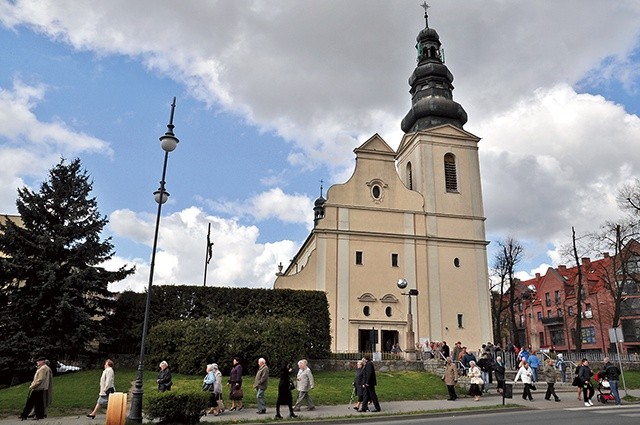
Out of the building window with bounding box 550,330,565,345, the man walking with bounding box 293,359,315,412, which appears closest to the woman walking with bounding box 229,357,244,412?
the man walking with bounding box 293,359,315,412

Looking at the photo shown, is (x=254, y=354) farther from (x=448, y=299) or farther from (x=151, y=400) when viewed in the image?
(x=448, y=299)

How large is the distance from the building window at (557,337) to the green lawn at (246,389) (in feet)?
155

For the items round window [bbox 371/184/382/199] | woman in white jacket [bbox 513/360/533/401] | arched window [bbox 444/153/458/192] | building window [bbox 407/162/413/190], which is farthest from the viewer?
building window [bbox 407/162/413/190]

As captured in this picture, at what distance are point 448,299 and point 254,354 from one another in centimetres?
2004

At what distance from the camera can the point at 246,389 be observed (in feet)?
Result: 63.0

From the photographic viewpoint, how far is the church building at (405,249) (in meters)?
36.8

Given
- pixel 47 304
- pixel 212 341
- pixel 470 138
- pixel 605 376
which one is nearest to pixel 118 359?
pixel 47 304

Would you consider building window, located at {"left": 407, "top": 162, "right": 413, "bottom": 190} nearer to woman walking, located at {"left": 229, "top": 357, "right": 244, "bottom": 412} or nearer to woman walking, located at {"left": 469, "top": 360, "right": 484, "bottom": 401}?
woman walking, located at {"left": 469, "top": 360, "right": 484, "bottom": 401}

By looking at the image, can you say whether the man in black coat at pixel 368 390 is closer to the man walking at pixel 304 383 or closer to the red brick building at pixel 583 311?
the man walking at pixel 304 383

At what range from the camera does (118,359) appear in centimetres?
2655

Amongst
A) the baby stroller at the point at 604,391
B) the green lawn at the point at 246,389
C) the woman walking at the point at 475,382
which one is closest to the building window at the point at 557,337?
the green lawn at the point at 246,389

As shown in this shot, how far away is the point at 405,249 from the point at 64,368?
23.9m

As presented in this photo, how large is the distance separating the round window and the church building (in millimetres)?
77

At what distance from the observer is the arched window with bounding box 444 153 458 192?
42.8m
